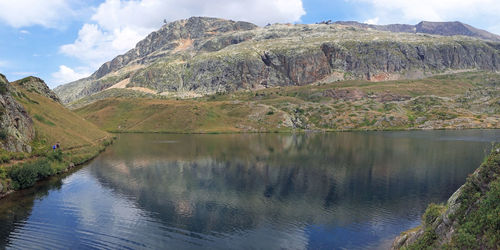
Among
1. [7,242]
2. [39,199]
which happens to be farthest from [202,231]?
[39,199]

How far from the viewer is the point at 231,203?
55906 mm

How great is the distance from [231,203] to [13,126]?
208ft

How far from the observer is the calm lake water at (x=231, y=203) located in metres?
40.9

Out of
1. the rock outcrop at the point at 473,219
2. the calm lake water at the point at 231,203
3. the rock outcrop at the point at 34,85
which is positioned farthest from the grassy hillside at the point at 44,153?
the rock outcrop at the point at 473,219

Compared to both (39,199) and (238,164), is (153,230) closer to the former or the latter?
(39,199)

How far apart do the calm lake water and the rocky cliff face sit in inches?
542

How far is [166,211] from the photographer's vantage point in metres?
52.1

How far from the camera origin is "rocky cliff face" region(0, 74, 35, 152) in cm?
7140

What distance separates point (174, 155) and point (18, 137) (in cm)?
5048

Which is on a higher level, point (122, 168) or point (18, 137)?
point (18, 137)

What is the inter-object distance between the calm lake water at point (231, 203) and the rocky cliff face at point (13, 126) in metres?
13.8

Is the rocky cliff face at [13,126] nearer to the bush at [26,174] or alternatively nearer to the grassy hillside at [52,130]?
the grassy hillside at [52,130]

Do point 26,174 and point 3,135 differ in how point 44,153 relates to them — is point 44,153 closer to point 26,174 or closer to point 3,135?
point 3,135

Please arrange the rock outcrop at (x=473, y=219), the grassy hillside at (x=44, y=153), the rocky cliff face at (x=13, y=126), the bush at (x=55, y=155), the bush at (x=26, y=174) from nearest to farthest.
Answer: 1. the rock outcrop at (x=473, y=219)
2. the bush at (x=26, y=174)
3. the grassy hillside at (x=44, y=153)
4. the rocky cliff face at (x=13, y=126)
5. the bush at (x=55, y=155)
